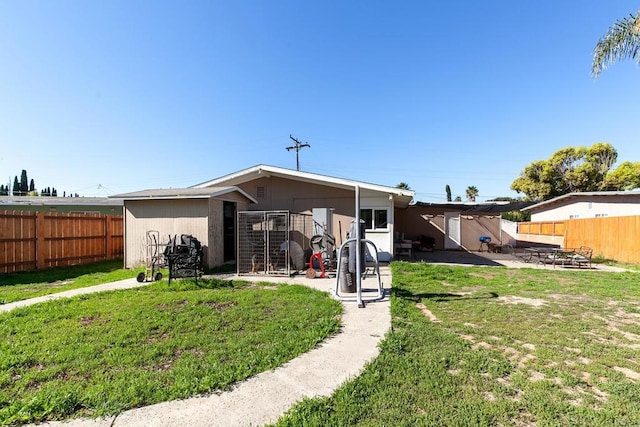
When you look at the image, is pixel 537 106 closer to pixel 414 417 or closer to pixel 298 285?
pixel 298 285

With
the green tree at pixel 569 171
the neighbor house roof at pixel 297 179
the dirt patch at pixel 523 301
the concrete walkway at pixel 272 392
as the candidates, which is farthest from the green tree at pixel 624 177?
the concrete walkway at pixel 272 392

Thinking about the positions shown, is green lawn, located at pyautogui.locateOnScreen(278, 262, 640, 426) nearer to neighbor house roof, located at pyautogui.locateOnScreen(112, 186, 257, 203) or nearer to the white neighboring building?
neighbor house roof, located at pyautogui.locateOnScreen(112, 186, 257, 203)

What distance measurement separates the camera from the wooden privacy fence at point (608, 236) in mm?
11438

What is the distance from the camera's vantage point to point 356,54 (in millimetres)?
12852

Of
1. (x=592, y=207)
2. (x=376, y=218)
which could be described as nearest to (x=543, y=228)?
(x=592, y=207)

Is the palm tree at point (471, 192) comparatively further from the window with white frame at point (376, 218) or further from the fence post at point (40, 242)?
the fence post at point (40, 242)

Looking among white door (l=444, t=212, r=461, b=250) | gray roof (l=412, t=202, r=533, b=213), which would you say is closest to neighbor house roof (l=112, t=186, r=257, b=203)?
gray roof (l=412, t=202, r=533, b=213)

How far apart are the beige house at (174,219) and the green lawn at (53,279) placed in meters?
1.06

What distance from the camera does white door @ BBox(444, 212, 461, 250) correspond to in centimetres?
1764

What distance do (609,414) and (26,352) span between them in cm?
604

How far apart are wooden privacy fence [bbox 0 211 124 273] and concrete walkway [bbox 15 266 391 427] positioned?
397 inches

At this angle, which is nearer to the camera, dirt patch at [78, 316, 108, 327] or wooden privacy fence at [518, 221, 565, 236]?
dirt patch at [78, 316, 108, 327]

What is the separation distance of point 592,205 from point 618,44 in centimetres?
1084

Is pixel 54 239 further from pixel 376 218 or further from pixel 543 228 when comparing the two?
pixel 543 228
